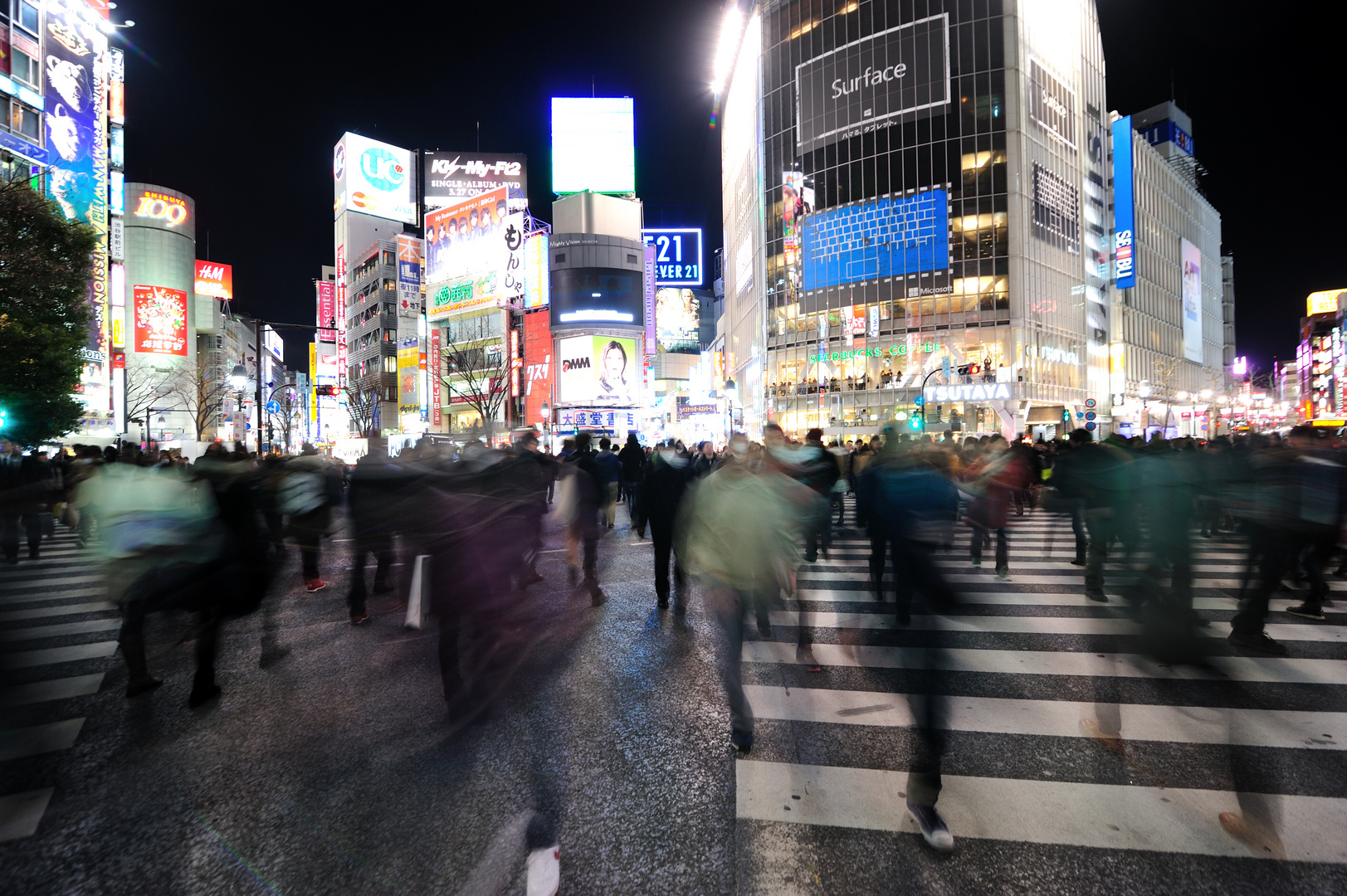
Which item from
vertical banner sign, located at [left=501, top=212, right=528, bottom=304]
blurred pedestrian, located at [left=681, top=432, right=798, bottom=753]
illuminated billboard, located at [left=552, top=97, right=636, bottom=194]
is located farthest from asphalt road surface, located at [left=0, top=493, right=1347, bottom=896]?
illuminated billboard, located at [left=552, top=97, right=636, bottom=194]

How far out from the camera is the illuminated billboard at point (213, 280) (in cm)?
10812

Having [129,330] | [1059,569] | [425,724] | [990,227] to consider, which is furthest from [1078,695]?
[129,330]

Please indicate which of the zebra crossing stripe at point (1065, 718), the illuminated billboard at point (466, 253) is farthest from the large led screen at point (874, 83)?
the zebra crossing stripe at point (1065, 718)

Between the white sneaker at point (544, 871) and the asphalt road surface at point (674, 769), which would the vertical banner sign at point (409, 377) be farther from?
the white sneaker at point (544, 871)

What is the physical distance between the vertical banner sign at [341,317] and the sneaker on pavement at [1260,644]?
9513 centimetres

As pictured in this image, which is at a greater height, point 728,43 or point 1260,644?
point 728,43

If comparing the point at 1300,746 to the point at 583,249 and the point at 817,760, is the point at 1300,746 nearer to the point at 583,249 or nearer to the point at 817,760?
the point at 817,760

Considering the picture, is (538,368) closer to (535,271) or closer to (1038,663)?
(535,271)

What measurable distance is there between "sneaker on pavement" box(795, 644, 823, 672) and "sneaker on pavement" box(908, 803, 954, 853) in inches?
95.7

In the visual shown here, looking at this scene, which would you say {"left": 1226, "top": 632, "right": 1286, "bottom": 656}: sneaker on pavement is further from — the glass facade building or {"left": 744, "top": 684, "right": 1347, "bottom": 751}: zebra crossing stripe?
the glass facade building

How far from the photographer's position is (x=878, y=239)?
53125mm

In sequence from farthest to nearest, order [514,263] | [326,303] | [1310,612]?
[326,303] → [514,263] → [1310,612]

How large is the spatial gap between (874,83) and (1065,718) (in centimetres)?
6034

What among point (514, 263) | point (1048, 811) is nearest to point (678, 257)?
point (514, 263)
